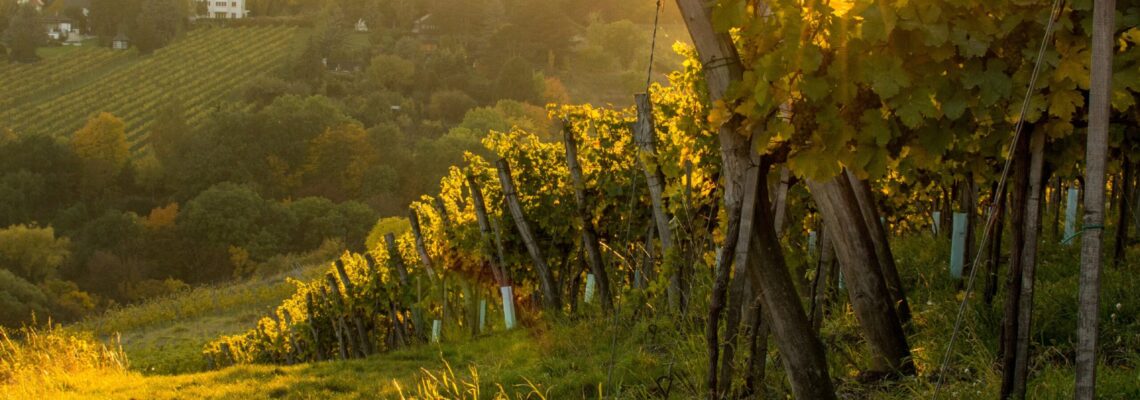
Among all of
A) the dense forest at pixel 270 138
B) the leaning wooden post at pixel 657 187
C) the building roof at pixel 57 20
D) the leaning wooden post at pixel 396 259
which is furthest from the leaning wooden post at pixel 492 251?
the building roof at pixel 57 20

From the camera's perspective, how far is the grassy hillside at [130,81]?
296 ft

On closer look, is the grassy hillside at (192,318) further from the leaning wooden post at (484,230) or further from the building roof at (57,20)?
the building roof at (57,20)

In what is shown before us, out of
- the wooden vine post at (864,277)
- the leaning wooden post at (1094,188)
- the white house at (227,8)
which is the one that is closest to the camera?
the leaning wooden post at (1094,188)

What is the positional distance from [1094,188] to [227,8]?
136640mm

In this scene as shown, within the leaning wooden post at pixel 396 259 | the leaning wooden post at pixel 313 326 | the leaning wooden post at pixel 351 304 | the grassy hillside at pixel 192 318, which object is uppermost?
the leaning wooden post at pixel 396 259

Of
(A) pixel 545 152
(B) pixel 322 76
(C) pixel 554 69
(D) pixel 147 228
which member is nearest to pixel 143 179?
(D) pixel 147 228

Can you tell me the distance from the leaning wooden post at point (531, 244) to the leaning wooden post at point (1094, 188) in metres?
8.07

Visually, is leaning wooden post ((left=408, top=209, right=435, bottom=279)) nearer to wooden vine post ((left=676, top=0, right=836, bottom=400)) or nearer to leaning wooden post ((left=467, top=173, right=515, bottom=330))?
leaning wooden post ((left=467, top=173, right=515, bottom=330))

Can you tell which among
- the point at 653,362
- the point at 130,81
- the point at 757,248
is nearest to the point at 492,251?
the point at 653,362

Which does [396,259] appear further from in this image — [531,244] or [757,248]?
[757,248]

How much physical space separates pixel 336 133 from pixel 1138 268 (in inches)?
3032

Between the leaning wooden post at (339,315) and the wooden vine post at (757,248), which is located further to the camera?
the leaning wooden post at (339,315)

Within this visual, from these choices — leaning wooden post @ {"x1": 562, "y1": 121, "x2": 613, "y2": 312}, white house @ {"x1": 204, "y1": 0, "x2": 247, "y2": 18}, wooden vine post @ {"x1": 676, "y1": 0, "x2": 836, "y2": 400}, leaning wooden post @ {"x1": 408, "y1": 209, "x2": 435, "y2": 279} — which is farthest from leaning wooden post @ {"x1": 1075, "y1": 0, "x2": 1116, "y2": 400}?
white house @ {"x1": 204, "y1": 0, "x2": 247, "y2": 18}

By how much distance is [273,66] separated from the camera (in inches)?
3964
